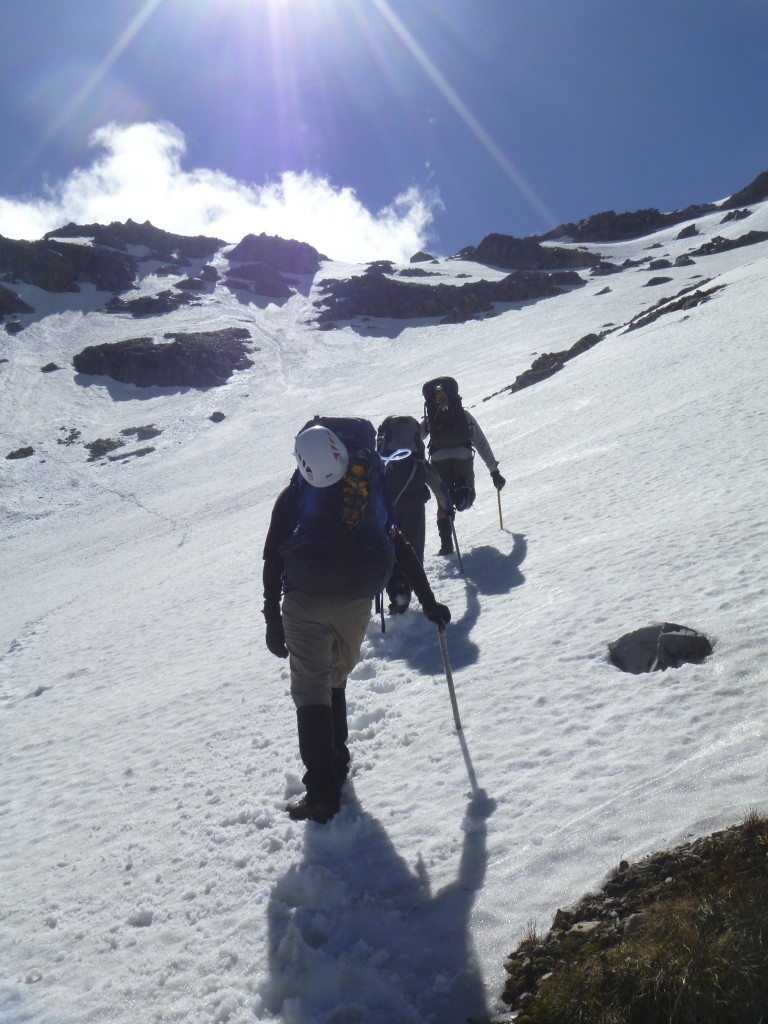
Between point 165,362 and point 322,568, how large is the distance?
58.9m

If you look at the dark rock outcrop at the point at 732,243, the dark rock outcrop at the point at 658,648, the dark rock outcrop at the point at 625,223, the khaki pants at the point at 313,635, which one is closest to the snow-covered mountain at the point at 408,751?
the dark rock outcrop at the point at 658,648

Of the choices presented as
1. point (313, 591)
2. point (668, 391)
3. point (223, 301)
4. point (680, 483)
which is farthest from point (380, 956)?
point (223, 301)

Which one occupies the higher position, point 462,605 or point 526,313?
point 526,313

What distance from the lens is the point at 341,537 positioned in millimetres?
3859

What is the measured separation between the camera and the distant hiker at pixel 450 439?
901 centimetres

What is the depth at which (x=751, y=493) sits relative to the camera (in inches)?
290

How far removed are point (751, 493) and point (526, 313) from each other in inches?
2184

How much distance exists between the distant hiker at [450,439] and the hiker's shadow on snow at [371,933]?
560cm

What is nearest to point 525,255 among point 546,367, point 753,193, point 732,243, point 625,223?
point 625,223

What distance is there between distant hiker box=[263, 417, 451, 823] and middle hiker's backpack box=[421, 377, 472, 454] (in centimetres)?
513

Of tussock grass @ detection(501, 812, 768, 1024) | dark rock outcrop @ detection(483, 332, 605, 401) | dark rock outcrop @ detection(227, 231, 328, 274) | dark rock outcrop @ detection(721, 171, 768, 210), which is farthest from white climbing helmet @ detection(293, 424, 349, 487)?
dark rock outcrop @ detection(721, 171, 768, 210)

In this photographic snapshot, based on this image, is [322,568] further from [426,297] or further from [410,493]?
[426,297]

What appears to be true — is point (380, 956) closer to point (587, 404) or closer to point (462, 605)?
point (462, 605)

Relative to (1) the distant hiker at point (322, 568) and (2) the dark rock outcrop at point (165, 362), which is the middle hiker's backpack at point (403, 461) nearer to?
(1) the distant hiker at point (322, 568)
